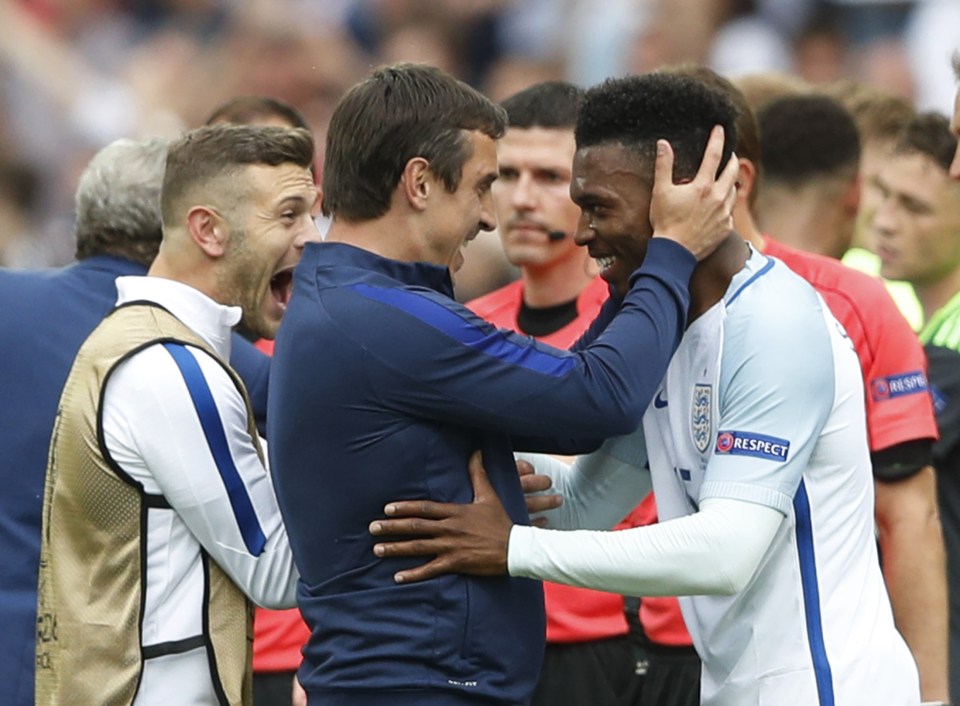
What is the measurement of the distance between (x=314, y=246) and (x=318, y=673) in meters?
0.86

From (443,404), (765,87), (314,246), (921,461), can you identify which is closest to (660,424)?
(443,404)

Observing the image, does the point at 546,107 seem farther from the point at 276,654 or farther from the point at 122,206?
the point at 276,654

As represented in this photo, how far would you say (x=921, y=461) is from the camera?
4418mm

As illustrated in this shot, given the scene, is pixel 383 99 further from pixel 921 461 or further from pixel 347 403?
pixel 921 461

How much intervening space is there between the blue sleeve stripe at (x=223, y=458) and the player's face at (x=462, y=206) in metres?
0.60

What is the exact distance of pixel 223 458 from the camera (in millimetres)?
3537

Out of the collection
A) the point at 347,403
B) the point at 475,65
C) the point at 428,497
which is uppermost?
the point at 475,65

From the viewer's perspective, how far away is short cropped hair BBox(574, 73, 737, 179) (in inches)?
131

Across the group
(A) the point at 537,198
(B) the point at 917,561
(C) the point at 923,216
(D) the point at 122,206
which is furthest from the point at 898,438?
(D) the point at 122,206

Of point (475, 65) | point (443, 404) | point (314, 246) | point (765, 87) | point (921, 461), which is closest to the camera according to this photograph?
point (443, 404)

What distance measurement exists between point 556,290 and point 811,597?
6.96 feet

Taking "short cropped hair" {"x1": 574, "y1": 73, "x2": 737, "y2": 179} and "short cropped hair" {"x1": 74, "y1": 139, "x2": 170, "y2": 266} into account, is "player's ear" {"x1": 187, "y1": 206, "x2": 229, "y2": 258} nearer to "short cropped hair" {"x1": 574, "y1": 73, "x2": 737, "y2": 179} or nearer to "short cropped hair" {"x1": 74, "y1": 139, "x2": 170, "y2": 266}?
"short cropped hair" {"x1": 74, "y1": 139, "x2": 170, "y2": 266}

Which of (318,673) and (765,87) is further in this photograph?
(765,87)

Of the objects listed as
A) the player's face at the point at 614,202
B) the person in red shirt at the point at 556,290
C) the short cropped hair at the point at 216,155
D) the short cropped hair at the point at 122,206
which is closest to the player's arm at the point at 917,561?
the person in red shirt at the point at 556,290
